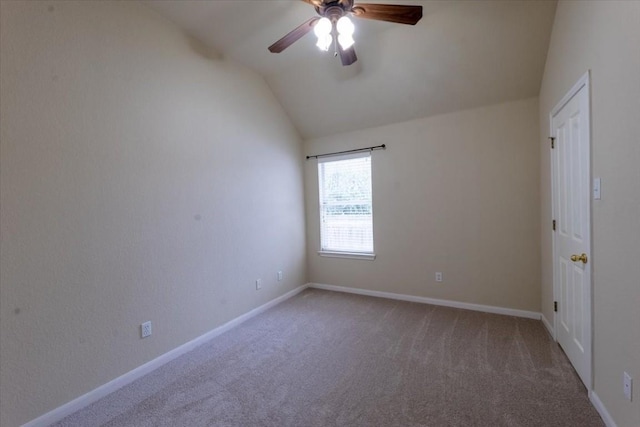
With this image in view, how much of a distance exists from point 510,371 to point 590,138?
1727 millimetres

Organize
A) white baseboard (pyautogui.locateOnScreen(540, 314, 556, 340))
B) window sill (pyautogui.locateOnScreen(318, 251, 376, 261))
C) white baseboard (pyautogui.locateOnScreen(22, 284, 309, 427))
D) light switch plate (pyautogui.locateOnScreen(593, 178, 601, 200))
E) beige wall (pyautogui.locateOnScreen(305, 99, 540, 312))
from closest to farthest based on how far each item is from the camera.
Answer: light switch plate (pyautogui.locateOnScreen(593, 178, 601, 200))
white baseboard (pyautogui.locateOnScreen(22, 284, 309, 427))
white baseboard (pyautogui.locateOnScreen(540, 314, 556, 340))
beige wall (pyautogui.locateOnScreen(305, 99, 540, 312))
window sill (pyautogui.locateOnScreen(318, 251, 376, 261))

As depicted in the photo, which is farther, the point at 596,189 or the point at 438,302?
the point at 438,302

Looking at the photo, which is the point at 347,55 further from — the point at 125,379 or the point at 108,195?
the point at 125,379

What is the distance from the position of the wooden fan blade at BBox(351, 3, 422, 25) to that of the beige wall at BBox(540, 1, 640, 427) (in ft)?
3.31

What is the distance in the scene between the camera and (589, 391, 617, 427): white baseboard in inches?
63.2

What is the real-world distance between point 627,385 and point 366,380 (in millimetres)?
1432

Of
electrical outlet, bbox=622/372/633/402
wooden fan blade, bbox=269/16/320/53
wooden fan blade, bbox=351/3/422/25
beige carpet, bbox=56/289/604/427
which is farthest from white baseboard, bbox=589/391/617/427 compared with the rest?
wooden fan blade, bbox=269/16/320/53

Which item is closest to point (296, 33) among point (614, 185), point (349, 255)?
point (614, 185)

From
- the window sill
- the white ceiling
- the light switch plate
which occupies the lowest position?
the window sill

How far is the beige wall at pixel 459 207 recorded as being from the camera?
10.3ft

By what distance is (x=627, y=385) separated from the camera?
145 centimetres

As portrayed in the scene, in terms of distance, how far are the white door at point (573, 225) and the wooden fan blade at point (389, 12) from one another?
1.18 meters

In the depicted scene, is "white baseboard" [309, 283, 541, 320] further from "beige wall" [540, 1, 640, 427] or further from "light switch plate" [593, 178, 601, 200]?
"light switch plate" [593, 178, 601, 200]

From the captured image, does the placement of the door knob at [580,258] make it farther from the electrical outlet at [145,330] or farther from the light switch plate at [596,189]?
the electrical outlet at [145,330]
